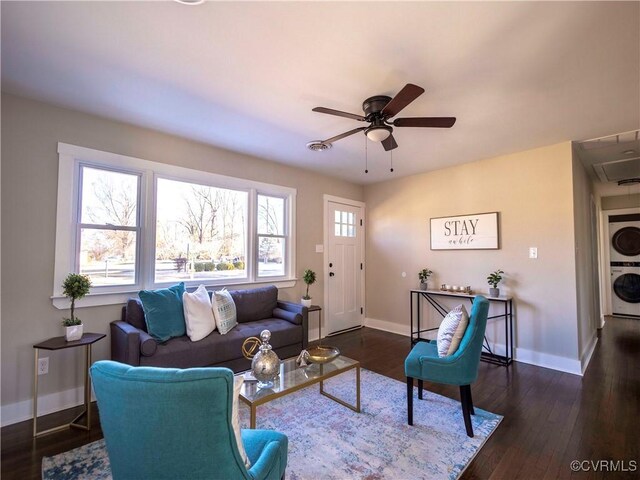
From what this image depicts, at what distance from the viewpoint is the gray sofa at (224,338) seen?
7.93 feet

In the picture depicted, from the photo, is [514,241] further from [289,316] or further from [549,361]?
A: [289,316]

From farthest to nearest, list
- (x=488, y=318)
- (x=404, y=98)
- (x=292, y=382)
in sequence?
1. (x=488, y=318)
2. (x=292, y=382)
3. (x=404, y=98)

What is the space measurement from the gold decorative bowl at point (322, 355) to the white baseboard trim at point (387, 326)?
265 cm

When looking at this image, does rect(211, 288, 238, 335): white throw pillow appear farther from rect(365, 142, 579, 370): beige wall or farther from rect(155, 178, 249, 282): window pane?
rect(365, 142, 579, 370): beige wall

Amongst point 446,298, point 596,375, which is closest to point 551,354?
point 596,375

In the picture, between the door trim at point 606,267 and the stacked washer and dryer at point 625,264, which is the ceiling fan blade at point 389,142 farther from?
the stacked washer and dryer at point 625,264

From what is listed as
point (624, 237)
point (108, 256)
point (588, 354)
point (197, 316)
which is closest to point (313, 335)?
point (197, 316)

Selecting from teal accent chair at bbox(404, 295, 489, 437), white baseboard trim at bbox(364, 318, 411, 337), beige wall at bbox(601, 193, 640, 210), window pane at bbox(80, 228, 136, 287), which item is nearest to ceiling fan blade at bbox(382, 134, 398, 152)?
teal accent chair at bbox(404, 295, 489, 437)

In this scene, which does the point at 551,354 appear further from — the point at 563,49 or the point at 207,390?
the point at 207,390

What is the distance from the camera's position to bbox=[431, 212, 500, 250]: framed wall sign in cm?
392

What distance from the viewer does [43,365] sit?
243 cm

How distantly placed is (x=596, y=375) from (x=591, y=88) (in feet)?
9.47

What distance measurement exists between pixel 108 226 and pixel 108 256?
0.29 meters

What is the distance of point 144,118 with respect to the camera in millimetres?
2828
